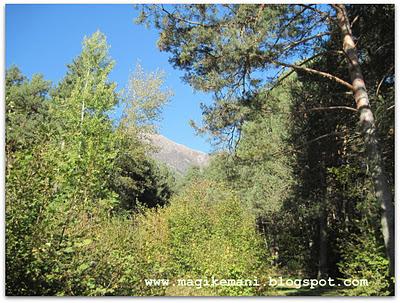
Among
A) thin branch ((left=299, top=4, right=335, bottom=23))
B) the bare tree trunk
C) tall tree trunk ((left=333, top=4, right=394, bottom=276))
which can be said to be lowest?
the bare tree trunk

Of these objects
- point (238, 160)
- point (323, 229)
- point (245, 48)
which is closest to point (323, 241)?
point (323, 229)

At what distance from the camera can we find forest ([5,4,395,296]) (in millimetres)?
3852

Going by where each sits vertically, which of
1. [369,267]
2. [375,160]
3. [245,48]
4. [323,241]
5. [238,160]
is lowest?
[323,241]

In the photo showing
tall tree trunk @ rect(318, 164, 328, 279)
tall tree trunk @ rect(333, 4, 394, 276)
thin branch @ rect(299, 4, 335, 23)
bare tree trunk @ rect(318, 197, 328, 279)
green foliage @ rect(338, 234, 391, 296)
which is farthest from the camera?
bare tree trunk @ rect(318, 197, 328, 279)

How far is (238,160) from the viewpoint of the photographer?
700cm

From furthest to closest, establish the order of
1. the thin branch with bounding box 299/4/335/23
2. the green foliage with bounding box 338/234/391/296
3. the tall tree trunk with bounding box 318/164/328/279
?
the tall tree trunk with bounding box 318/164/328/279, the thin branch with bounding box 299/4/335/23, the green foliage with bounding box 338/234/391/296

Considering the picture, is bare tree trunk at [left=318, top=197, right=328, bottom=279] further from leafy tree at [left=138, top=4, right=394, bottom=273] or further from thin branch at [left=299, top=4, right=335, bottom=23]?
thin branch at [left=299, top=4, right=335, bottom=23]

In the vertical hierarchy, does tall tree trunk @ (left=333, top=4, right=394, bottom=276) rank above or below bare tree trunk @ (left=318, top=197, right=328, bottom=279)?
above

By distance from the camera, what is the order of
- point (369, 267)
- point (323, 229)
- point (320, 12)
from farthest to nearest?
point (323, 229) < point (320, 12) < point (369, 267)

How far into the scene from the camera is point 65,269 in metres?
3.82

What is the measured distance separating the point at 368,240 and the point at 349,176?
1.32m

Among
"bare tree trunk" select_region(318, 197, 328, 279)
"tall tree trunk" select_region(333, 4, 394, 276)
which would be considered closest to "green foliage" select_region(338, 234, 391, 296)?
"tall tree trunk" select_region(333, 4, 394, 276)

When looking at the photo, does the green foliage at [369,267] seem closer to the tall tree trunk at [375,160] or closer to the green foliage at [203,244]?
the tall tree trunk at [375,160]

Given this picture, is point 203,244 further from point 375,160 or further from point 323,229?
point 375,160
